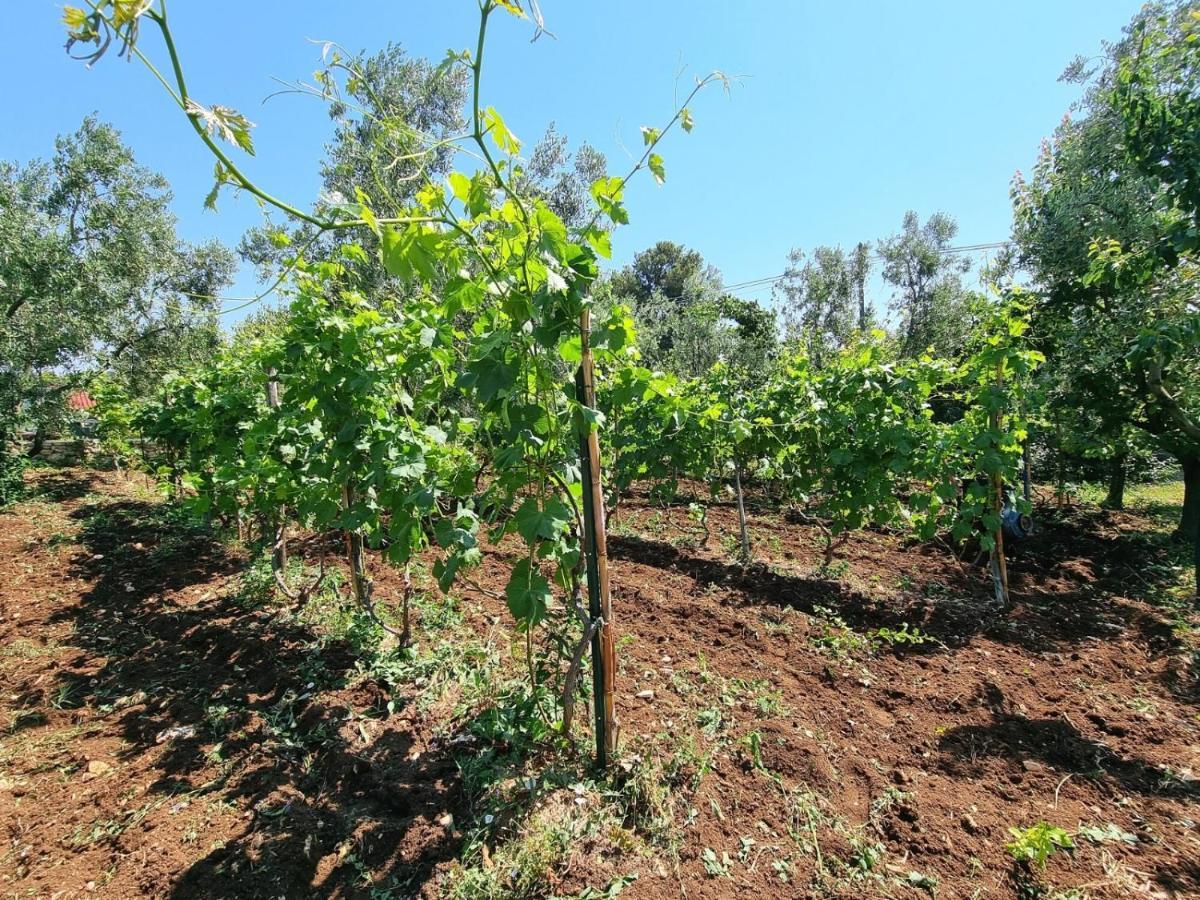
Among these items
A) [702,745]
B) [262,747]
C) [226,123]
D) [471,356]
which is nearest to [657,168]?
[471,356]

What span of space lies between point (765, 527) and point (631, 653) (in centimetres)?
425

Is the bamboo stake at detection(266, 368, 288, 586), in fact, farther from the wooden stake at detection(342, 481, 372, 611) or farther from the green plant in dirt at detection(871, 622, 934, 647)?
the green plant in dirt at detection(871, 622, 934, 647)

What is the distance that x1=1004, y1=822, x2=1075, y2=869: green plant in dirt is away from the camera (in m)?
2.11

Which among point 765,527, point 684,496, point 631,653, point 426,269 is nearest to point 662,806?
point 631,653

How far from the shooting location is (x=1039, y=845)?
212 centimetres

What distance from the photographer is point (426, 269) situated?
1749 millimetres

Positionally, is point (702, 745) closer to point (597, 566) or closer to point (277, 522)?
point (597, 566)

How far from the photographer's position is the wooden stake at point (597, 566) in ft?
7.25

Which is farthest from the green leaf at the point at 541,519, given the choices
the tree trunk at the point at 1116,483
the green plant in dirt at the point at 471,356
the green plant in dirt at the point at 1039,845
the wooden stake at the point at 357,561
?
the tree trunk at the point at 1116,483

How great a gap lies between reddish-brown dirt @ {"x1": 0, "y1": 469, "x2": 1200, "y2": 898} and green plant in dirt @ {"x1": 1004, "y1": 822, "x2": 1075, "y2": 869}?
44 mm

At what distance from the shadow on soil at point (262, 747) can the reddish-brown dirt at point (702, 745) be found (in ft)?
0.04

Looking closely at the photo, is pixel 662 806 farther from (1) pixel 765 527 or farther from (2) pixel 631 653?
(1) pixel 765 527

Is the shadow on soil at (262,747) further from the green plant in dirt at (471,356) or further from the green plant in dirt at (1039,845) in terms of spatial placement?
the green plant in dirt at (1039,845)

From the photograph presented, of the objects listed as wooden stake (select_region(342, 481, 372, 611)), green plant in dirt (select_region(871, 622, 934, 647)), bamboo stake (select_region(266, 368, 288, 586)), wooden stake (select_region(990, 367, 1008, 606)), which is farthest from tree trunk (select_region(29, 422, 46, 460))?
wooden stake (select_region(990, 367, 1008, 606))
